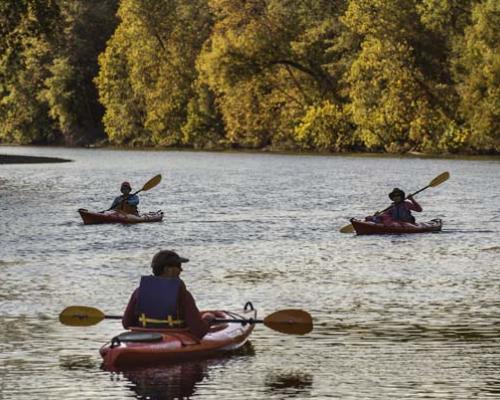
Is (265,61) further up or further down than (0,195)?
further up

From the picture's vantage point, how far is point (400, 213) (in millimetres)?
35156

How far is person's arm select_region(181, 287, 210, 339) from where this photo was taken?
650 inches

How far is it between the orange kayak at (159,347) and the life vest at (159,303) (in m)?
0.10

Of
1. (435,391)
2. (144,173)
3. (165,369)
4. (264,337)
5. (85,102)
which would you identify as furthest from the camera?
(85,102)

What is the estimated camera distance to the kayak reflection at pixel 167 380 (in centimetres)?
1518

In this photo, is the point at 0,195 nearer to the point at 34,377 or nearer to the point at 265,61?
the point at 34,377

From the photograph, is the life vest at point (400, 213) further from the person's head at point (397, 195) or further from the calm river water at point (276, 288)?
the calm river water at point (276, 288)

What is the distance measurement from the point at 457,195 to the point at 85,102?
76958 millimetres

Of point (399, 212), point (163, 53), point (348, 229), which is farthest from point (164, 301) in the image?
point (163, 53)

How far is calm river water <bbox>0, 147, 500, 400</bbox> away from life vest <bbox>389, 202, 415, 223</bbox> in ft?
2.23

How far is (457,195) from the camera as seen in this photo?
5241cm

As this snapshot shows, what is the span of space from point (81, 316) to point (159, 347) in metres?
1.77

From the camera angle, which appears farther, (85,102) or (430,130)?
(85,102)

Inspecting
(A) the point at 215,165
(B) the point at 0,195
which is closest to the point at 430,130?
(A) the point at 215,165
